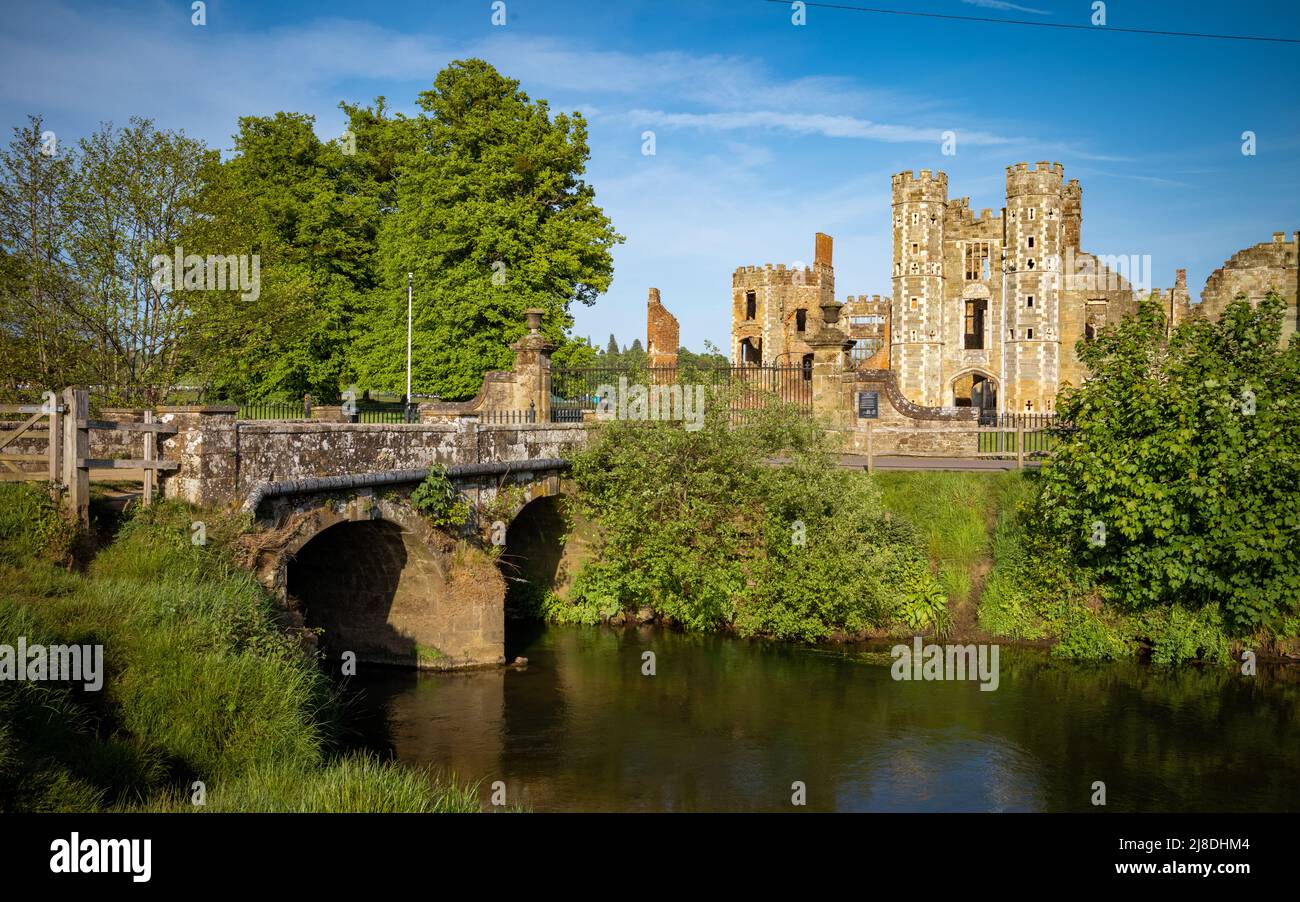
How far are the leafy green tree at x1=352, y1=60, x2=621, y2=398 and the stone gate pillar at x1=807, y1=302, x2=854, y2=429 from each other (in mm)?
9280

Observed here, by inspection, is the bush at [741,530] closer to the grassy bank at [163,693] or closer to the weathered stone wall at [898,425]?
the weathered stone wall at [898,425]

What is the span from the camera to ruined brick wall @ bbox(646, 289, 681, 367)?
53125 millimetres

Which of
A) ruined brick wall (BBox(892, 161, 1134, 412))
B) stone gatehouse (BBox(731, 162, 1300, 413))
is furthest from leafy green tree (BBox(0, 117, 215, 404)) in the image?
ruined brick wall (BBox(892, 161, 1134, 412))

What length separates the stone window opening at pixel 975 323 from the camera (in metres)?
53.5

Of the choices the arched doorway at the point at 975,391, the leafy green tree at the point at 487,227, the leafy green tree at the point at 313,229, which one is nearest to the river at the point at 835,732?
the leafy green tree at the point at 487,227

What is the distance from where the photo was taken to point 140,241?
68.8 feet

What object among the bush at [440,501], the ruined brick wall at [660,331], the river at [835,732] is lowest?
the river at [835,732]

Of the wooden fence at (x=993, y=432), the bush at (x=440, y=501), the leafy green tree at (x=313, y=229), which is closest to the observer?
the bush at (x=440, y=501)

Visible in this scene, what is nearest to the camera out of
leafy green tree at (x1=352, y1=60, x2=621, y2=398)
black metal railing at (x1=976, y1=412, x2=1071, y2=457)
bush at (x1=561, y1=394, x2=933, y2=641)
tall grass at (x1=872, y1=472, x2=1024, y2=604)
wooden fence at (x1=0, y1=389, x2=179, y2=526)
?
wooden fence at (x1=0, y1=389, x2=179, y2=526)

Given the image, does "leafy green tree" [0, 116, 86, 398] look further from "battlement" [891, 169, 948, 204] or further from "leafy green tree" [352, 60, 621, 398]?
"battlement" [891, 169, 948, 204]

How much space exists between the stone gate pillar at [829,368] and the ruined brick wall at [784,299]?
31.8m

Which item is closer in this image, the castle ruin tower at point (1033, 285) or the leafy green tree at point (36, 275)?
the leafy green tree at point (36, 275)
